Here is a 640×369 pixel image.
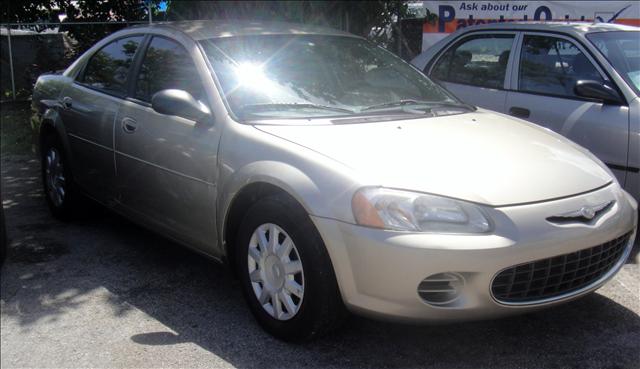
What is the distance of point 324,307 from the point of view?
10.5ft

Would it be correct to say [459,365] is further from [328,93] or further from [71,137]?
[71,137]

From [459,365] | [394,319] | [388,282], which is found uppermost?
[388,282]

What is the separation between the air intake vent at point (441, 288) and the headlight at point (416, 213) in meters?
0.20

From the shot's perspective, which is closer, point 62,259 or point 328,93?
point 328,93

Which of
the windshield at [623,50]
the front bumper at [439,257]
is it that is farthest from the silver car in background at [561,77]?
the front bumper at [439,257]

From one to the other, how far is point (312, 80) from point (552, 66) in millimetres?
2415

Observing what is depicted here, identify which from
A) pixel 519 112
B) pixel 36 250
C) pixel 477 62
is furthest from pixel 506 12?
pixel 36 250

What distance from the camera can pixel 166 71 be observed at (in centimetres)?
436

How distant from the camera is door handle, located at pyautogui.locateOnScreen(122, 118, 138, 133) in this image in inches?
171

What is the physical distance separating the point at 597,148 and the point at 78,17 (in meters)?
9.09

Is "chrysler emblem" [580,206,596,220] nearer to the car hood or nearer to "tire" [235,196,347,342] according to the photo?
the car hood

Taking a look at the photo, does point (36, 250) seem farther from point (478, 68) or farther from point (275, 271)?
point (478, 68)

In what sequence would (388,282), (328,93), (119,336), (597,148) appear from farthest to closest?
(597,148)
(328,93)
(119,336)
(388,282)

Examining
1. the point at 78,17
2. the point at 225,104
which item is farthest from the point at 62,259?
the point at 78,17
